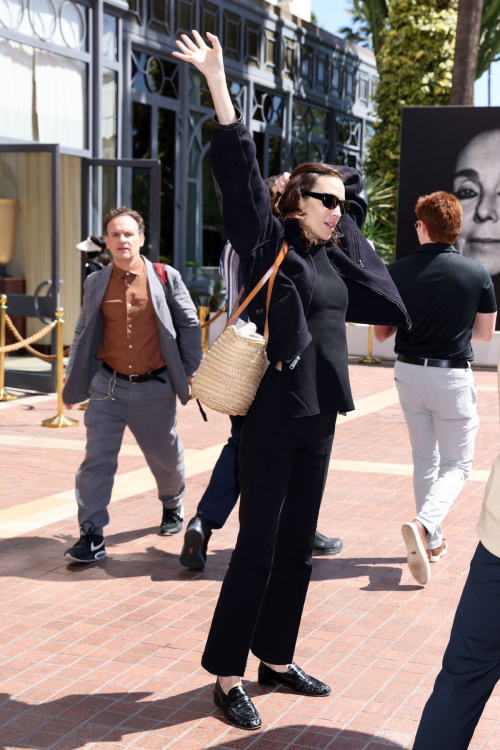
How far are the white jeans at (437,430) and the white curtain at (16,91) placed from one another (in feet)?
30.1

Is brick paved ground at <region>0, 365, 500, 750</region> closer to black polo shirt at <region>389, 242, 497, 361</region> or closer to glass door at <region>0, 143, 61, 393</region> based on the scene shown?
black polo shirt at <region>389, 242, 497, 361</region>

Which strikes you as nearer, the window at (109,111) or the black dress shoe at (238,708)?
the black dress shoe at (238,708)

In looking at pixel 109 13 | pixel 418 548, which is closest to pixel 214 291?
pixel 109 13

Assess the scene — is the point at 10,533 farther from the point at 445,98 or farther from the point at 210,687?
the point at 445,98

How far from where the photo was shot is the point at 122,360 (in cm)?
577

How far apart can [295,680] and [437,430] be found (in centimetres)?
196

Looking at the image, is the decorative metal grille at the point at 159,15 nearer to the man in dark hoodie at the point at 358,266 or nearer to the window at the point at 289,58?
the window at the point at 289,58

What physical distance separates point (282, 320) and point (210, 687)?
5.02 ft

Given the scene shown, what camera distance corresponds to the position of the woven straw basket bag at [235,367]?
3.51 metres

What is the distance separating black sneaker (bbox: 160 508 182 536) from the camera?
6.20 m

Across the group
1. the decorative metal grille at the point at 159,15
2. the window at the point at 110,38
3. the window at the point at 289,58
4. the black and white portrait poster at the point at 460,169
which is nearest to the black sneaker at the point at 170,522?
the window at the point at 110,38

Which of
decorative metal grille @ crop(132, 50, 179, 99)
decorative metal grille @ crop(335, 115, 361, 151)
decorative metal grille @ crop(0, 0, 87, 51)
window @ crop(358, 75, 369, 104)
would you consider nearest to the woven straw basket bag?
decorative metal grille @ crop(0, 0, 87, 51)

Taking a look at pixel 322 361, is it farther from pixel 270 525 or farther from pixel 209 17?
pixel 209 17

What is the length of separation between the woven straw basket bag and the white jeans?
2003mm
